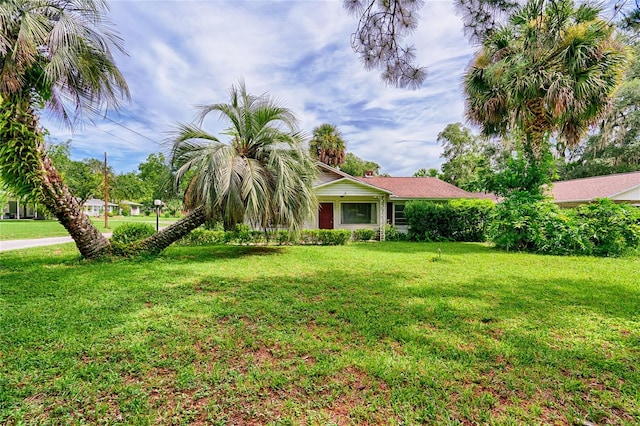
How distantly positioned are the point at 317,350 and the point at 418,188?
16.8 meters

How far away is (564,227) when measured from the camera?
35.2 ft

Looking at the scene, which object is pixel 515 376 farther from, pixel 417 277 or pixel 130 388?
pixel 417 277

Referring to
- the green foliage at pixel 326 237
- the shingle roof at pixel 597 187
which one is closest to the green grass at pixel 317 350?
the green foliage at pixel 326 237

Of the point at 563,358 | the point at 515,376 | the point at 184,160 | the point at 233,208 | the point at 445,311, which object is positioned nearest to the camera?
the point at 515,376

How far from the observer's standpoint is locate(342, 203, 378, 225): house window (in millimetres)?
16938

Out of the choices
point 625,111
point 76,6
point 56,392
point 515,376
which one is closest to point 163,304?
point 56,392

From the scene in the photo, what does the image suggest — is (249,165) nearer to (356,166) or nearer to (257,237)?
(257,237)

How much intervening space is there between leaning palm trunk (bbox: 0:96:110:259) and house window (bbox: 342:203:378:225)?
1235 centimetres

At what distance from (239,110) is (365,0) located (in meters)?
6.72

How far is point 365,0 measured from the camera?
4.12 metres

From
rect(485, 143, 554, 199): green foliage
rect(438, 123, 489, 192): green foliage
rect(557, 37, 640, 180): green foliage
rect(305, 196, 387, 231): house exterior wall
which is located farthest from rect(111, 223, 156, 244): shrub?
rect(438, 123, 489, 192): green foliage

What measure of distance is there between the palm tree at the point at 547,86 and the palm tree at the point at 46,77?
27.8 ft

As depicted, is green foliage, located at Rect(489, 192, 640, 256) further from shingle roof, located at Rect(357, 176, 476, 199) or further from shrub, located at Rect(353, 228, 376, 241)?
shrub, located at Rect(353, 228, 376, 241)

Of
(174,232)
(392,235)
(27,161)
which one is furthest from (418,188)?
(27,161)
